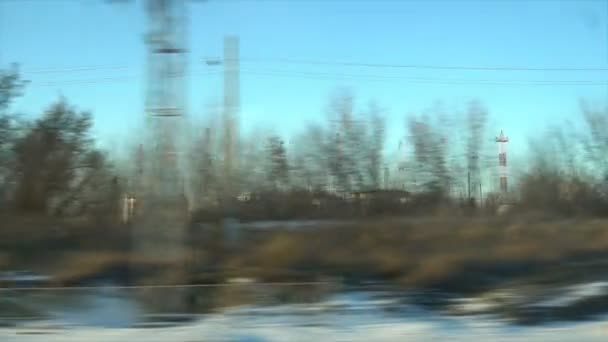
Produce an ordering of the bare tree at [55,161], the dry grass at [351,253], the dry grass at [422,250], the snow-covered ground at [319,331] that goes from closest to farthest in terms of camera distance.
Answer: the snow-covered ground at [319,331] < the dry grass at [351,253] < the dry grass at [422,250] < the bare tree at [55,161]

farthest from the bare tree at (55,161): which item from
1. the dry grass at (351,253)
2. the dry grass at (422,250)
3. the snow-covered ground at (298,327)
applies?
the snow-covered ground at (298,327)

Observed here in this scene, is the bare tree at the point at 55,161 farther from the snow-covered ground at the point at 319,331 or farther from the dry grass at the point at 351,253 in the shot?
the snow-covered ground at the point at 319,331

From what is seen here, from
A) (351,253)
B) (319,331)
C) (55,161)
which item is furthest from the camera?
(55,161)

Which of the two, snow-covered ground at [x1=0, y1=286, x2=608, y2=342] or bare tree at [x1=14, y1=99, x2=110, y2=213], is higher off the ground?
bare tree at [x1=14, y1=99, x2=110, y2=213]

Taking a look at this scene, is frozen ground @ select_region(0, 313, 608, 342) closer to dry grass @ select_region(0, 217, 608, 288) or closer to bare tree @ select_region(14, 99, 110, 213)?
dry grass @ select_region(0, 217, 608, 288)

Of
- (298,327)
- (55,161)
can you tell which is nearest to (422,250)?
(298,327)

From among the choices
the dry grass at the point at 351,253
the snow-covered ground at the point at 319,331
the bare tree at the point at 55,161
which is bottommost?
the snow-covered ground at the point at 319,331

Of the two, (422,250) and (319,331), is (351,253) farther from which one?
(319,331)

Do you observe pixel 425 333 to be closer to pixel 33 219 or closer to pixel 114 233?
pixel 114 233

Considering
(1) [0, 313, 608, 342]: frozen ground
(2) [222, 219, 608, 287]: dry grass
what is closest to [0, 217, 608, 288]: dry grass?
(2) [222, 219, 608, 287]: dry grass

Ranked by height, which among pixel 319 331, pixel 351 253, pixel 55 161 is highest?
pixel 55 161

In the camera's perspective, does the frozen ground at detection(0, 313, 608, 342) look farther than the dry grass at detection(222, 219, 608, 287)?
No

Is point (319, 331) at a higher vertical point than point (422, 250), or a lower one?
lower

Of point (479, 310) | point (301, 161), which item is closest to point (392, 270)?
point (479, 310)
